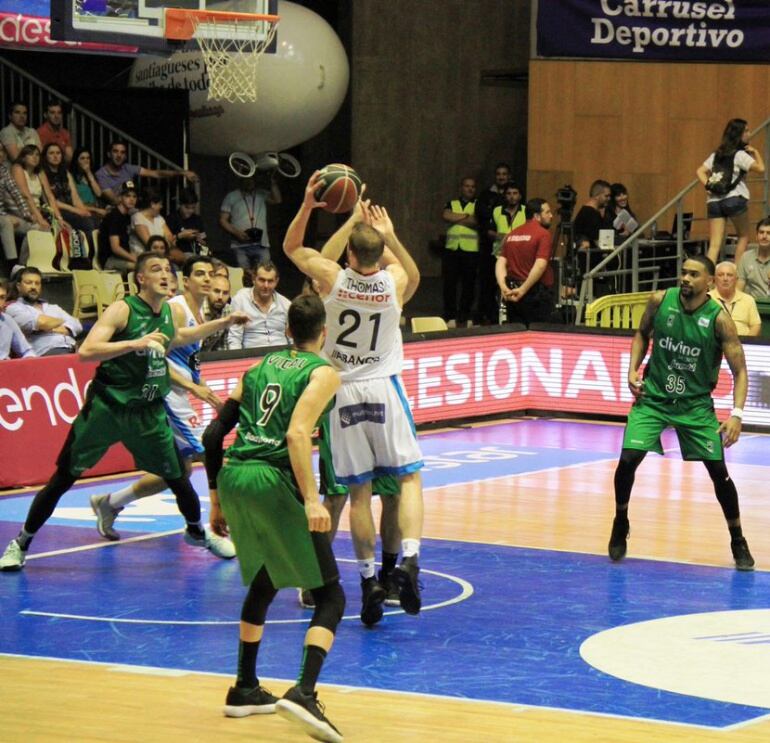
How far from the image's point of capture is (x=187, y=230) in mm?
18875

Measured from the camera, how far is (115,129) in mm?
20422

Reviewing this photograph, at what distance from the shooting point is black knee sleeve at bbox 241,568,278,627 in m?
6.92

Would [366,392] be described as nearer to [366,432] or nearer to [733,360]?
[366,432]

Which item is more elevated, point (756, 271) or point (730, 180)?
point (730, 180)

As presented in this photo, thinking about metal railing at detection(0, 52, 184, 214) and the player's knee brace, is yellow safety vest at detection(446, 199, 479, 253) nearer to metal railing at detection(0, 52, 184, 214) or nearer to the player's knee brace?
metal railing at detection(0, 52, 184, 214)

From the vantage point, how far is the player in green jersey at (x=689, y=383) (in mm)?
10164

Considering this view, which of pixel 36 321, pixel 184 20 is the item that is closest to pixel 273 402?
pixel 36 321

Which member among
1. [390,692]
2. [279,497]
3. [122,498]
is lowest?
[390,692]

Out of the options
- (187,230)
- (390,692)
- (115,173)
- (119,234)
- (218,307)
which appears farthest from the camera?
(115,173)

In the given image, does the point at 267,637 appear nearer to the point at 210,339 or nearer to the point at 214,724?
the point at 214,724

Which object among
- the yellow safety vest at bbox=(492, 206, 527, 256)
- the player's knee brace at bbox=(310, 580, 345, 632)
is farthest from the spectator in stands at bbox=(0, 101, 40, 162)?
the player's knee brace at bbox=(310, 580, 345, 632)

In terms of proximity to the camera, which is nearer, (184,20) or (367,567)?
(367,567)

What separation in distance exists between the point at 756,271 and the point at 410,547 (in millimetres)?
9887

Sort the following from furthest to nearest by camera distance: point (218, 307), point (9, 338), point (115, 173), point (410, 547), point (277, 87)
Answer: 1. point (277, 87)
2. point (115, 173)
3. point (218, 307)
4. point (9, 338)
5. point (410, 547)
